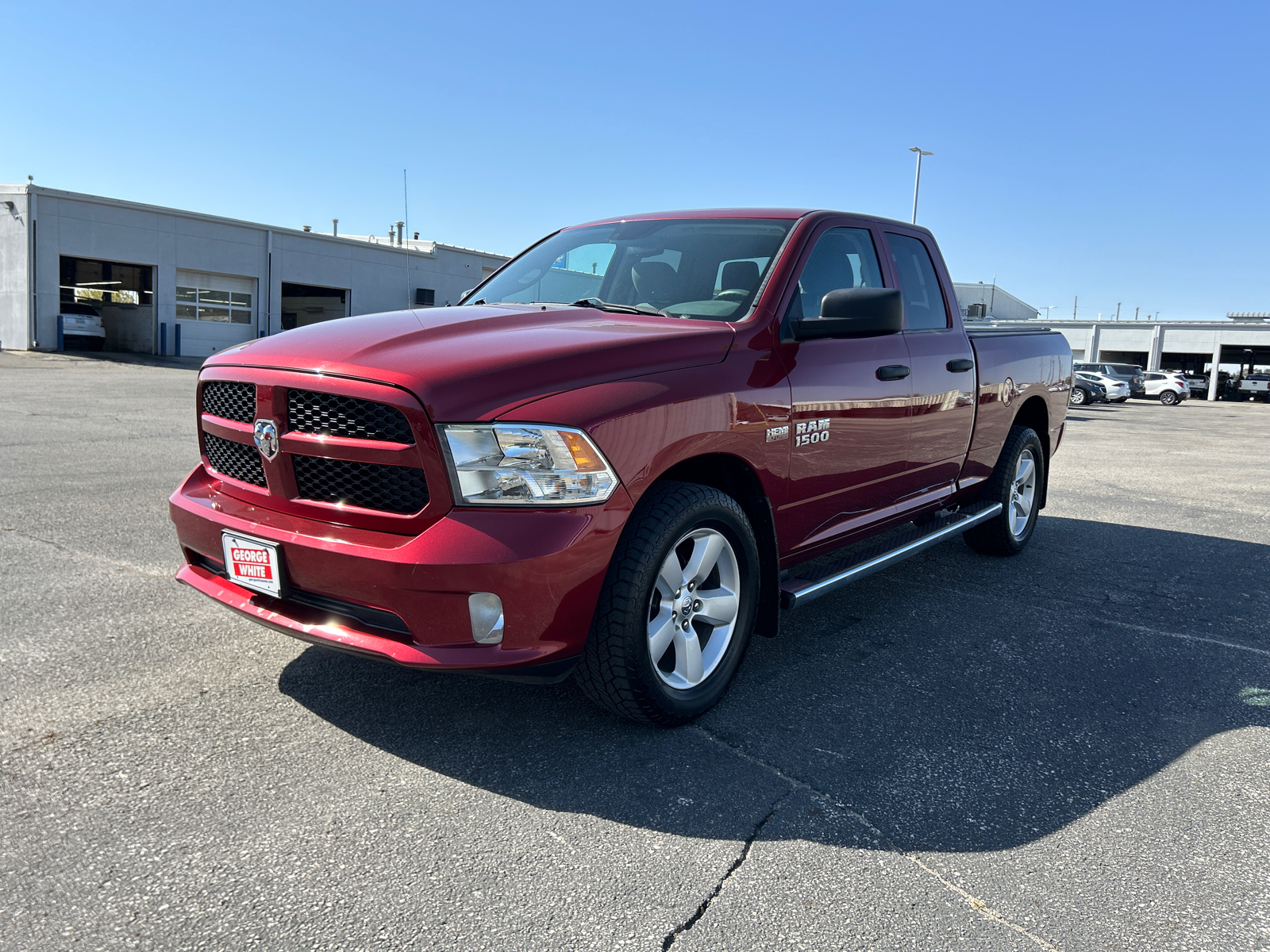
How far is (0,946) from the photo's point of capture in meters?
1.98

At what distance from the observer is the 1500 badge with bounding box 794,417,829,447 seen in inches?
143

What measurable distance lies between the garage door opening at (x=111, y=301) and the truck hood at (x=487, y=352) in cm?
3191

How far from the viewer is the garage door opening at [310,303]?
3891 cm

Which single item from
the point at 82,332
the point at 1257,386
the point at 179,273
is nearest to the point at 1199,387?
the point at 1257,386

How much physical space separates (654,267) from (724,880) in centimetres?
265

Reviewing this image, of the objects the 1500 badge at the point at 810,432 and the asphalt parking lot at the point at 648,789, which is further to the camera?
the 1500 badge at the point at 810,432

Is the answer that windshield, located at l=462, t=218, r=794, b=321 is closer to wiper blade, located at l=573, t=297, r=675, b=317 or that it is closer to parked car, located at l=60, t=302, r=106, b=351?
wiper blade, located at l=573, t=297, r=675, b=317

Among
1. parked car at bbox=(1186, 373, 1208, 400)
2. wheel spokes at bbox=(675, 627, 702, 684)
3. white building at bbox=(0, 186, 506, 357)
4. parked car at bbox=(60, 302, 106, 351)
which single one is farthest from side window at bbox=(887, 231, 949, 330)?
parked car at bbox=(1186, 373, 1208, 400)

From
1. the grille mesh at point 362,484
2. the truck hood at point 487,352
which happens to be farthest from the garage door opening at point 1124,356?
the grille mesh at point 362,484

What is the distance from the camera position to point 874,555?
4.21 meters

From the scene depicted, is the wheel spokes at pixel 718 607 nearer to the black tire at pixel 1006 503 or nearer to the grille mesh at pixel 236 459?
the grille mesh at pixel 236 459

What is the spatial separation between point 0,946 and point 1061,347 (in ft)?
21.4

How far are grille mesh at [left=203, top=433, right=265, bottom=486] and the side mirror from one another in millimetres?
2033

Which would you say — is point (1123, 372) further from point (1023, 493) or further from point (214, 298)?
point (1023, 493)
